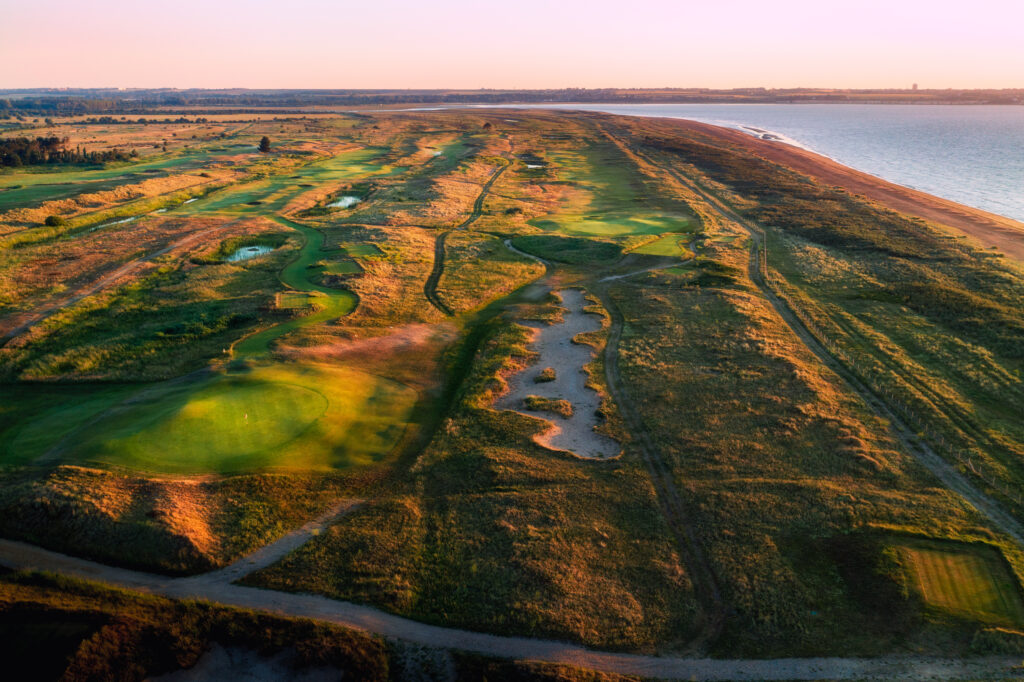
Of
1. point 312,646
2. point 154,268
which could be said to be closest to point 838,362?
A: point 312,646

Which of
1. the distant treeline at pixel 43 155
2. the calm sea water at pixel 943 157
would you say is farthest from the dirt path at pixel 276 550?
the distant treeline at pixel 43 155

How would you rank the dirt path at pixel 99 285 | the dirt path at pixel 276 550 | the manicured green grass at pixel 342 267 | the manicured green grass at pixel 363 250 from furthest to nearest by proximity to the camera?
1. the manicured green grass at pixel 363 250
2. the manicured green grass at pixel 342 267
3. the dirt path at pixel 99 285
4. the dirt path at pixel 276 550

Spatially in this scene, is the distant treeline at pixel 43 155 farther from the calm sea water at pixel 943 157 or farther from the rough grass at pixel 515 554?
the calm sea water at pixel 943 157

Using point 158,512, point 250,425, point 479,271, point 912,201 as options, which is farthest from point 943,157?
point 158,512

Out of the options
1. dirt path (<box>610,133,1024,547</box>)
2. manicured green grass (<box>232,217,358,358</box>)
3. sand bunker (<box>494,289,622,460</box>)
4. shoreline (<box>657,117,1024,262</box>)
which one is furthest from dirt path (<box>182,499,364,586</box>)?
shoreline (<box>657,117,1024,262</box>)

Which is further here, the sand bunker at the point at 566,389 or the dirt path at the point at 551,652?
the sand bunker at the point at 566,389

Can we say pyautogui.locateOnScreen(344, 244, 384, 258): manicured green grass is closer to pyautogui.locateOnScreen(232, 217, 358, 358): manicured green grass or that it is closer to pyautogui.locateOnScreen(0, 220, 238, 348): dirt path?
pyautogui.locateOnScreen(232, 217, 358, 358): manicured green grass

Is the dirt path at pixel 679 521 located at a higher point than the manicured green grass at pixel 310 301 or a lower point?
lower
